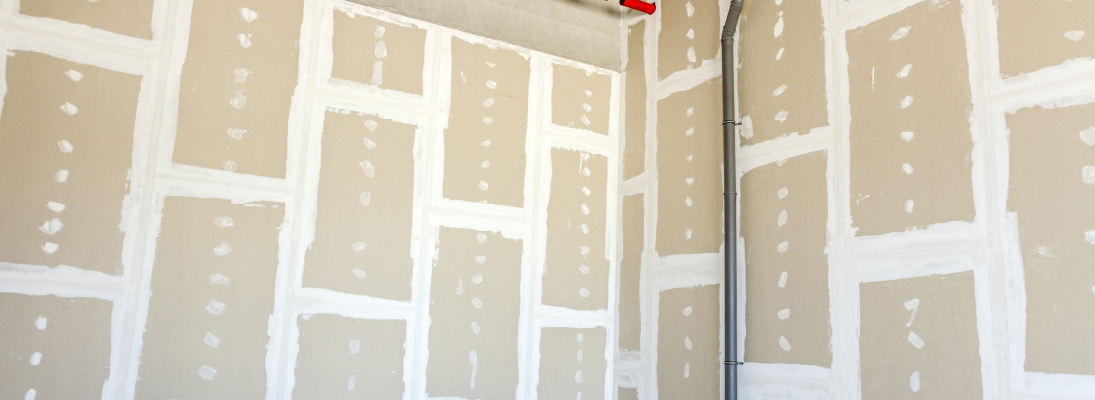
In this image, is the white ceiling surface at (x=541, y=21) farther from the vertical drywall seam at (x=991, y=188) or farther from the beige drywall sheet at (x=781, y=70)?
the vertical drywall seam at (x=991, y=188)

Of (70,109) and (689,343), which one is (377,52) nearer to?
(70,109)

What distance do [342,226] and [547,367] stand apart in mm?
888

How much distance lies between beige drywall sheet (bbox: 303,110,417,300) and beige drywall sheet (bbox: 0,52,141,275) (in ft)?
1.79

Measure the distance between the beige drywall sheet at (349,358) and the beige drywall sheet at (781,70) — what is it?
1.32 m

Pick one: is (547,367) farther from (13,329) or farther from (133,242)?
(13,329)

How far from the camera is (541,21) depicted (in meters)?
2.84

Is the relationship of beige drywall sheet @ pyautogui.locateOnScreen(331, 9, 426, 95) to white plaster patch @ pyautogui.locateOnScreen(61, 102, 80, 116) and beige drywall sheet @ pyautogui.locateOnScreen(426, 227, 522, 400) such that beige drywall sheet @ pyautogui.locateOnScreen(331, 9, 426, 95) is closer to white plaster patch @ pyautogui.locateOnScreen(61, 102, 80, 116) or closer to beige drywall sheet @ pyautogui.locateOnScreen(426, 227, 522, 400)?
beige drywall sheet @ pyautogui.locateOnScreen(426, 227, 522, 400)

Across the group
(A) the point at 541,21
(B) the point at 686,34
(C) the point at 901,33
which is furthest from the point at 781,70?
(A) the point at 541,21

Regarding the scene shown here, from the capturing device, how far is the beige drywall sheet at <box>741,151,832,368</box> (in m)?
2.04

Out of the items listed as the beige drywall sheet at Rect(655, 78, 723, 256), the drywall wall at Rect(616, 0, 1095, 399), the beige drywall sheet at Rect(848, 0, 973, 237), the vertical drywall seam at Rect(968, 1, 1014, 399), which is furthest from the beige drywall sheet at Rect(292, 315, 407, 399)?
the vertical drywall seam at Rect(968, 1, 1014, 399)

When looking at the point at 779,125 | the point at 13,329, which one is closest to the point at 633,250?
the point at 779,125

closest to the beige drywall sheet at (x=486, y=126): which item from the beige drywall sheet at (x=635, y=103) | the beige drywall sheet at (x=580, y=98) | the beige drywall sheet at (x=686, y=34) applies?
the beige drywall sheet at (x=580, y=98)

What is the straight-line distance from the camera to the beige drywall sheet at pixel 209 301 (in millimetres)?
2033

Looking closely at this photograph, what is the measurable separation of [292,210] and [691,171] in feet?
4.38
